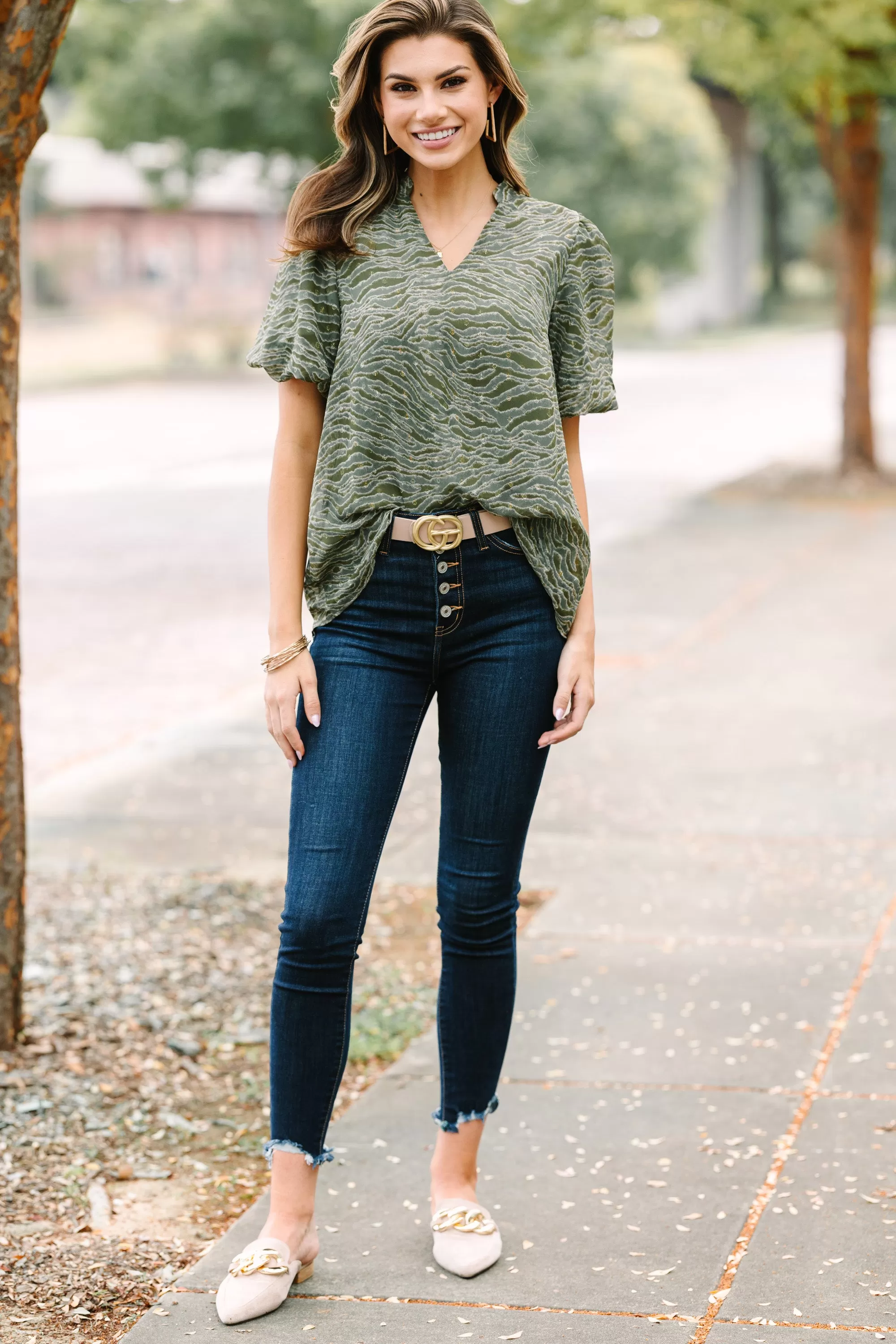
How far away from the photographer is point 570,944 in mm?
4605

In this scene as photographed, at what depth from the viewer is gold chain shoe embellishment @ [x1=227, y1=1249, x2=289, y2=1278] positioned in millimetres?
2785

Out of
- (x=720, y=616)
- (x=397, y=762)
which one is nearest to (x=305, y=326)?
(x=397, y=762)

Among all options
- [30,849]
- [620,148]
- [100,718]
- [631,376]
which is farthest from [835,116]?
[620,148]

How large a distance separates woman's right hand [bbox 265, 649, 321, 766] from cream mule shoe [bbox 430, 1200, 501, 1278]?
84 centimetres

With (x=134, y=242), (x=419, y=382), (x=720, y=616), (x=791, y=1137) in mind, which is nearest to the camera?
(x=419, y=382)

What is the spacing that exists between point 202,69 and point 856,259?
17.8 metres

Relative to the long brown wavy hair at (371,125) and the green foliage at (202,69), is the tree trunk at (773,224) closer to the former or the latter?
the green foliage at (202,69)

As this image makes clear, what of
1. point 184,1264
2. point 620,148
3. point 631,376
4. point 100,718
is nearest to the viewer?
point 184,1264

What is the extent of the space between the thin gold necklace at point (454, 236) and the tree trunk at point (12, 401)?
1253mm

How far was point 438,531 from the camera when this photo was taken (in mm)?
2688

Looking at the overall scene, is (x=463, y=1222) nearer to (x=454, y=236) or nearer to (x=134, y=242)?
(x=454, y=236)

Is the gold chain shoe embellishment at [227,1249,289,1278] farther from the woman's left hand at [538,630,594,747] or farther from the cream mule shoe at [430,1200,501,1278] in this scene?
the woman's left hand at [538,630,594,747]

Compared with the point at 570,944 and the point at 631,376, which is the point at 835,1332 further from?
the point at 631,376

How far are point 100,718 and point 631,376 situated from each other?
23.1m
